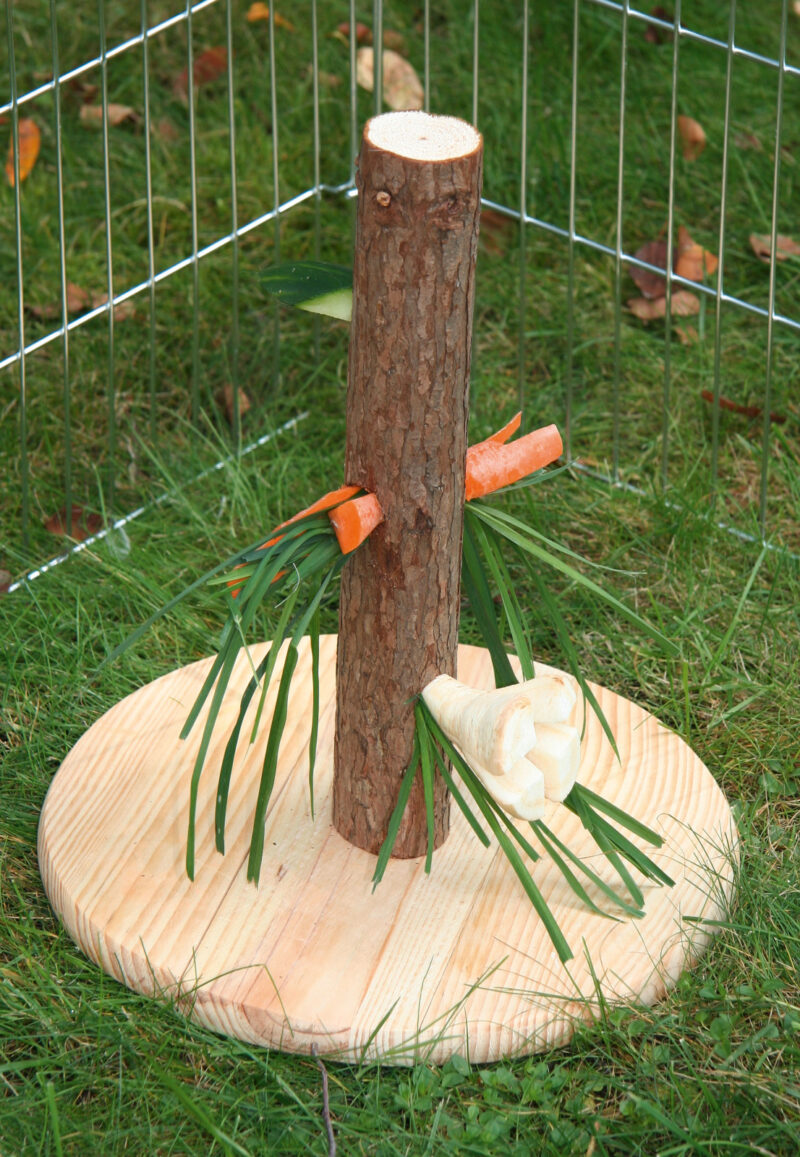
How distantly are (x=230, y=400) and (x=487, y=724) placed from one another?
48.7 inches

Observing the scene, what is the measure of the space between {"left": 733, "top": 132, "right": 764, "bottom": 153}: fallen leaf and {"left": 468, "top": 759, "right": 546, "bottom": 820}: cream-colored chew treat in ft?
6.19

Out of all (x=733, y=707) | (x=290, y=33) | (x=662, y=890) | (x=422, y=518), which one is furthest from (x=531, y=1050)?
(x=290, y=33)

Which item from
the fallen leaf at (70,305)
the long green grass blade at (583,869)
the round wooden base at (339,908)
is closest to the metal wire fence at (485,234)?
the fallen leaf at (70,305)

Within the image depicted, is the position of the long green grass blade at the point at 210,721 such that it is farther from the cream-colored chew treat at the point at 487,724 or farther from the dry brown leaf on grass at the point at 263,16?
the dry brown leaf on grass at the point at 263,16

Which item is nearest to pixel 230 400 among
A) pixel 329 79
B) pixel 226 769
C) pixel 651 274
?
pixel 651 274

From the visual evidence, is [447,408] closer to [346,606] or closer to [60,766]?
[346,606]

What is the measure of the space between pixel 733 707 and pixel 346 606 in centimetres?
63

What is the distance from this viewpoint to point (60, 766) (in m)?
1.86

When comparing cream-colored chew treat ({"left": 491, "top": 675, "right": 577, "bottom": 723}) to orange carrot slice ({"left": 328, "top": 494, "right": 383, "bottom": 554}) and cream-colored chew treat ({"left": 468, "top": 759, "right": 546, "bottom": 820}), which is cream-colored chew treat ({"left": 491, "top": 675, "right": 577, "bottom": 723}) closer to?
cream-colored chew treat ({"left": 468, "top": 759, "right": 546, "bottom": 820})

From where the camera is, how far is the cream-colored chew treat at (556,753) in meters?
1.55

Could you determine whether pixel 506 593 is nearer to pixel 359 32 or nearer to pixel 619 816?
pixel 619 816

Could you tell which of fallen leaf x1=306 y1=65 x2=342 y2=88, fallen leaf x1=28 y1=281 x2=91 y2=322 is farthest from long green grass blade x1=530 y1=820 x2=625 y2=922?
fallen leaf x1=306 y1=65 x2=342 y2=88

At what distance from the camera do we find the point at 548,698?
153cm

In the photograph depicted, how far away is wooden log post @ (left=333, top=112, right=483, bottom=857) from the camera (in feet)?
4.74
